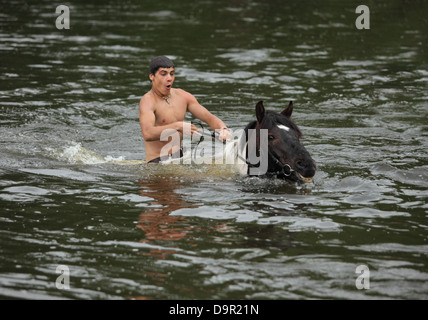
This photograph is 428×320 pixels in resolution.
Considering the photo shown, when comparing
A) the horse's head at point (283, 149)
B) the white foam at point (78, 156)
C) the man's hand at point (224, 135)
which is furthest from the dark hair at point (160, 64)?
the white foam at point (78, 156)

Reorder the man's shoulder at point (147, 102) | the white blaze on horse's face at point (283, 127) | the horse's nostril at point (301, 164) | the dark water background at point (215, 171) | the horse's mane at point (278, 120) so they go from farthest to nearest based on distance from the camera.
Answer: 1. the man's shoulder at point (147, 102)
2. the horse's mane at point (278, 120)
3. the white blaze on horse's face at point (283, 127)
4. the horse's nostril at point (301, 164)
5. the dark water background at point (215, 171)

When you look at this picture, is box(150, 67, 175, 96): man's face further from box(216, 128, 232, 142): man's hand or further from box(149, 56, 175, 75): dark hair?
box(216, 128, 232, 142): man's hand

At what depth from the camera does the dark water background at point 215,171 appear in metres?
7.16

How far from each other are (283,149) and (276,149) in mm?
118

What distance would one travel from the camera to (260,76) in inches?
721

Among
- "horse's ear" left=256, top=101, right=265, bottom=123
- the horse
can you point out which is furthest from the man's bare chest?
"horse's ear" left=256, top=101, right=265, bottom=123

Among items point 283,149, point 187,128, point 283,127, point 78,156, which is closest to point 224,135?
point 187,128

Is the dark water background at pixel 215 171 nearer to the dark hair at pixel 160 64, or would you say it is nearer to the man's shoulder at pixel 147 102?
the man's shoulder at pixel 147 102

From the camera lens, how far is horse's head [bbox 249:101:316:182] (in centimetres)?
895

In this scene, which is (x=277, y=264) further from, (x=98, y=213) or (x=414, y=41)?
(x=414, y=41)

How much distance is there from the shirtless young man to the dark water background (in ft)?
1.23

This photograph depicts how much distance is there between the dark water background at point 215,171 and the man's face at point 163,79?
1174 millimetres
